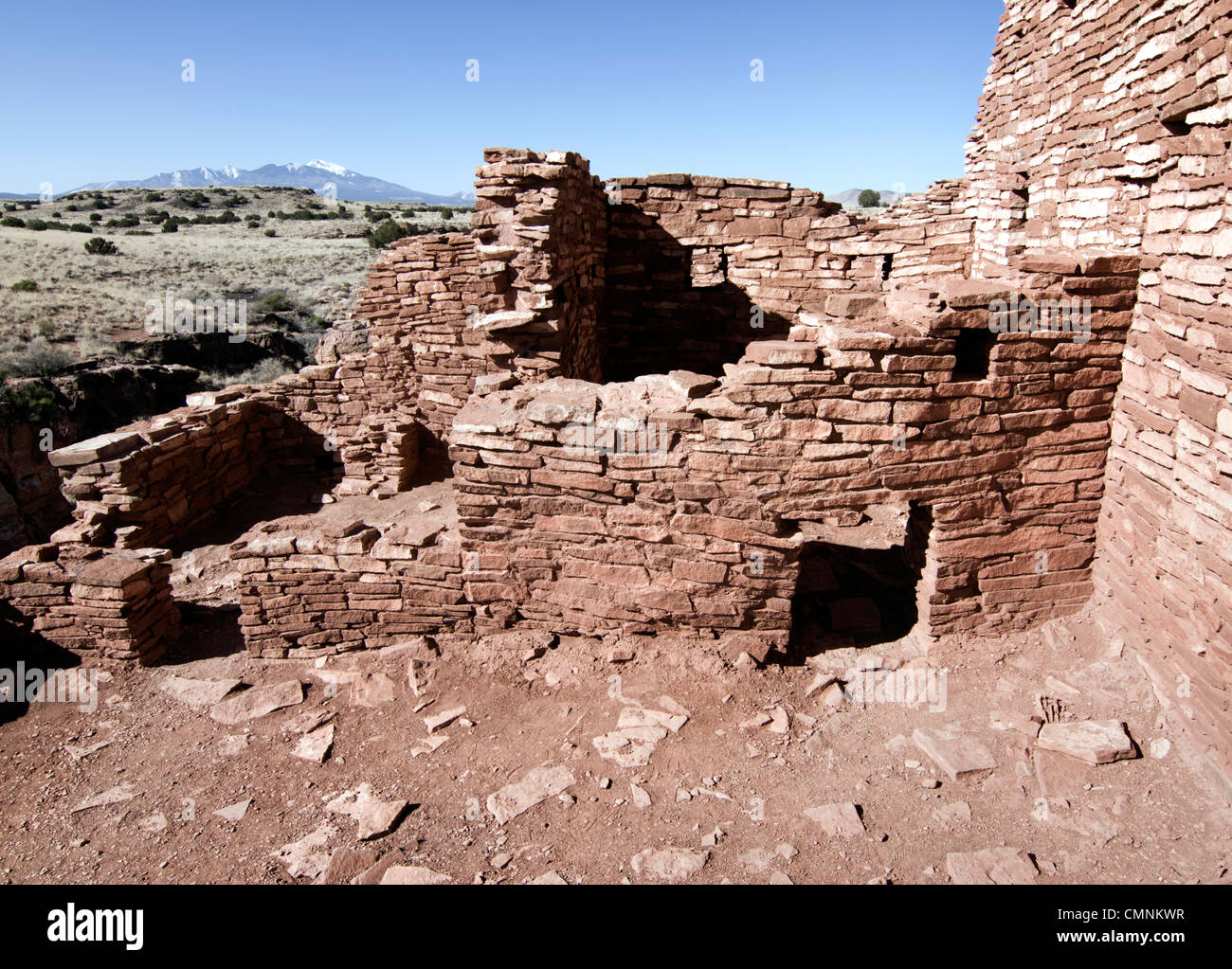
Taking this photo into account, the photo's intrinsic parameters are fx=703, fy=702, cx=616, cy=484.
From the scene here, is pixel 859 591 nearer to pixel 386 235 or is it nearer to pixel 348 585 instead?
pixel 348 585

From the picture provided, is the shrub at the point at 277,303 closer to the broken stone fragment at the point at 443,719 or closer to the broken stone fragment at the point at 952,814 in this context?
the broken stone fragment at the point at 443,719

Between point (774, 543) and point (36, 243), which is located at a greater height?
point (36, 243)

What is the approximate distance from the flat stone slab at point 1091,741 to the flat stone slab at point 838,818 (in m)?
1.39

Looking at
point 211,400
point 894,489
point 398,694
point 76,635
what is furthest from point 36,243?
point 894,489

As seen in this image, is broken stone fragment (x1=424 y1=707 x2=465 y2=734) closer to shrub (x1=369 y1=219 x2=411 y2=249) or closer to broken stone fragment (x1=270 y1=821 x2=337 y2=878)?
broken stone fragment (x1=270 y1=821 x2=337 y2=878)

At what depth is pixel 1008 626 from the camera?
215 inches

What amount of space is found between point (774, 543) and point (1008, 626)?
2047mm

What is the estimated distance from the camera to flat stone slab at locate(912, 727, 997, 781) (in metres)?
4.25

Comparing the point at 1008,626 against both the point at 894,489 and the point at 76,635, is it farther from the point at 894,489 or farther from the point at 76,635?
the point at 76,635

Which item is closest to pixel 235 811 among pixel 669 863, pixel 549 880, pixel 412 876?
pixel 412 876

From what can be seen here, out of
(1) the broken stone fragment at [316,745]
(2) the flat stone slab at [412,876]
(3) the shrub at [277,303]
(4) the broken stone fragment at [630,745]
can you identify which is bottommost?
(1) the broken stone fragment at [316,745]

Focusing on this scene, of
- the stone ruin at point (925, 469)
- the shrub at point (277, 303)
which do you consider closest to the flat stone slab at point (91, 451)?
the stone ruin at point (925, 469)

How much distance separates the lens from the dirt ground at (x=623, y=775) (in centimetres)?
380

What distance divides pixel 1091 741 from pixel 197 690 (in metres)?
6.74
